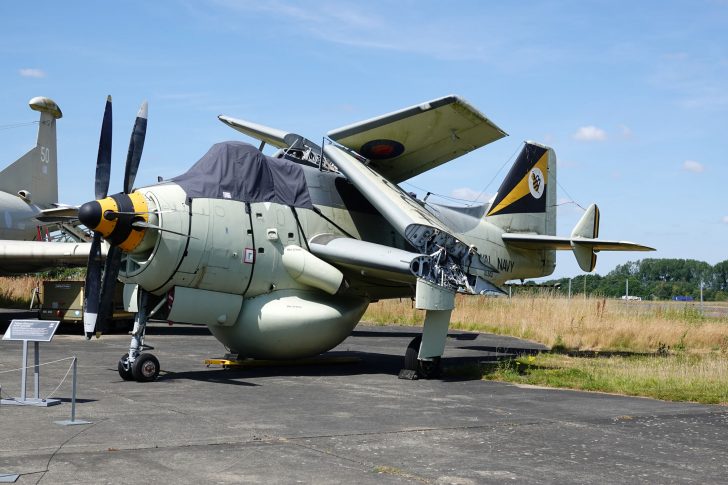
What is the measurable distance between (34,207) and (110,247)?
19.6m

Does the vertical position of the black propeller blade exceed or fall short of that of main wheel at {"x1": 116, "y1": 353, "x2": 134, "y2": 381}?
it exceeds it

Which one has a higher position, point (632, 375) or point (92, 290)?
point (92, 290)

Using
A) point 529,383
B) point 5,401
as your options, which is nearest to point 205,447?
point 5,401

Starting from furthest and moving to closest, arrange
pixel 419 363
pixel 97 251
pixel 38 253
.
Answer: pixel 38 253 < pixel 419 363 < pixel 97 251

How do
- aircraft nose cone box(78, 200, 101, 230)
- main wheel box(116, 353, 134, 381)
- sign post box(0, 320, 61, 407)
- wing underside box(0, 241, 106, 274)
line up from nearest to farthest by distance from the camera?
sign post box(0, 320, 61, 407) < aircraft nose cone box(78, 200, 101, 230) < main wheel box(116, 353, 134, 381) < wing underside box(0, 241, 106, 274)

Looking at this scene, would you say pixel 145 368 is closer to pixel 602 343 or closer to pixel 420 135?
pixel 420 135

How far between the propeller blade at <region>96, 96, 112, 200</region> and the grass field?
7.68 m

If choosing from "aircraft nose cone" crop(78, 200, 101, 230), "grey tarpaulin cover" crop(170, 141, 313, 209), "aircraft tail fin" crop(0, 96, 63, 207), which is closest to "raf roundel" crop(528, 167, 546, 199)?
"grey tarpaulin cover" crop(170, 141, 313, 209)

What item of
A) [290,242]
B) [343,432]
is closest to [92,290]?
[290,242]

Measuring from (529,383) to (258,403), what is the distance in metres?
5.70

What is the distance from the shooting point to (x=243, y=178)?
14.8 metres

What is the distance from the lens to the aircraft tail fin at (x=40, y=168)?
30.6m

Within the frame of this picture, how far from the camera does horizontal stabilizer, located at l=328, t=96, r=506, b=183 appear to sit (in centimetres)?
1583

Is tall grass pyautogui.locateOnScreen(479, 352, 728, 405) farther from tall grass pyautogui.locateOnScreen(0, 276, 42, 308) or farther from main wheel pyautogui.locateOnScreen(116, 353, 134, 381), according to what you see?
tall grass pyautogui.locateOnScreen(0, 276, 42, 308)
